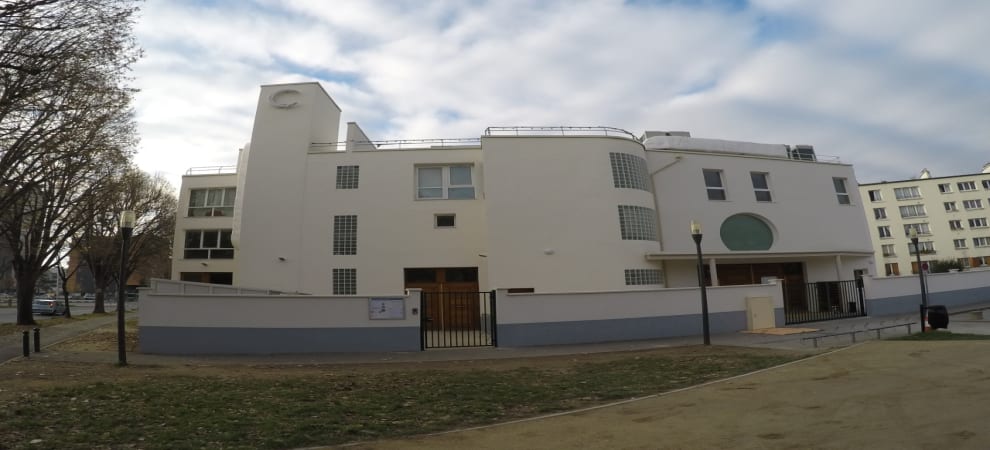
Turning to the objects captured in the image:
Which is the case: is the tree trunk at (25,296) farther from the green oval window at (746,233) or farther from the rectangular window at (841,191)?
the rectangular window at (841,191)

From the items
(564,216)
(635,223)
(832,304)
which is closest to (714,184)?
(635,223)

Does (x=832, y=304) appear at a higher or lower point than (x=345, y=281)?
lower

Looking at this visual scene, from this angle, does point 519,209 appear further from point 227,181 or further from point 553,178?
point 227,181

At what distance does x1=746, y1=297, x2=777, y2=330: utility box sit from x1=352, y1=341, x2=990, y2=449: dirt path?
9610mm

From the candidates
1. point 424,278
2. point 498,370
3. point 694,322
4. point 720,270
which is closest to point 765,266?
point 720,270

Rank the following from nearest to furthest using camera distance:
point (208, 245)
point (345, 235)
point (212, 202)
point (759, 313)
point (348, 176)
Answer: point (759, 313) < point (345, 235) < point (348, 176) < point (208, 245) < point (212, 202)

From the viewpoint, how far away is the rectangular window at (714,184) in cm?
2727

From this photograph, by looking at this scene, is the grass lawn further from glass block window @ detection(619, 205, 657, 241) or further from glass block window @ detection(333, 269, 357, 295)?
glass block window @ detection(333, 269, 357, 295)

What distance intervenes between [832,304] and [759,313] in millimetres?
9281

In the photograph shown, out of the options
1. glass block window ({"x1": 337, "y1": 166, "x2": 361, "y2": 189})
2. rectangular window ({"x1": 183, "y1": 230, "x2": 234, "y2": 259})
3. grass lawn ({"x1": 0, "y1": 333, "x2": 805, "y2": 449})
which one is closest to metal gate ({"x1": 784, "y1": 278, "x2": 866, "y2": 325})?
grass lawn ({"x1": 0, "y1": 333, "x2": 805, "y2": 449})

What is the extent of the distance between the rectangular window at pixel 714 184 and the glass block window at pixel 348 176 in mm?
18070

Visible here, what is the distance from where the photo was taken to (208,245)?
3322 cm

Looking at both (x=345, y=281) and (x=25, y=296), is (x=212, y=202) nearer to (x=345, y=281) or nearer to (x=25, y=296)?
(x=25, y=296)

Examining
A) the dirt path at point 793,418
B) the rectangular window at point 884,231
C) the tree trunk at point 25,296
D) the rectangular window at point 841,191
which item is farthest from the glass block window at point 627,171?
the rectangular window at point 884,231
